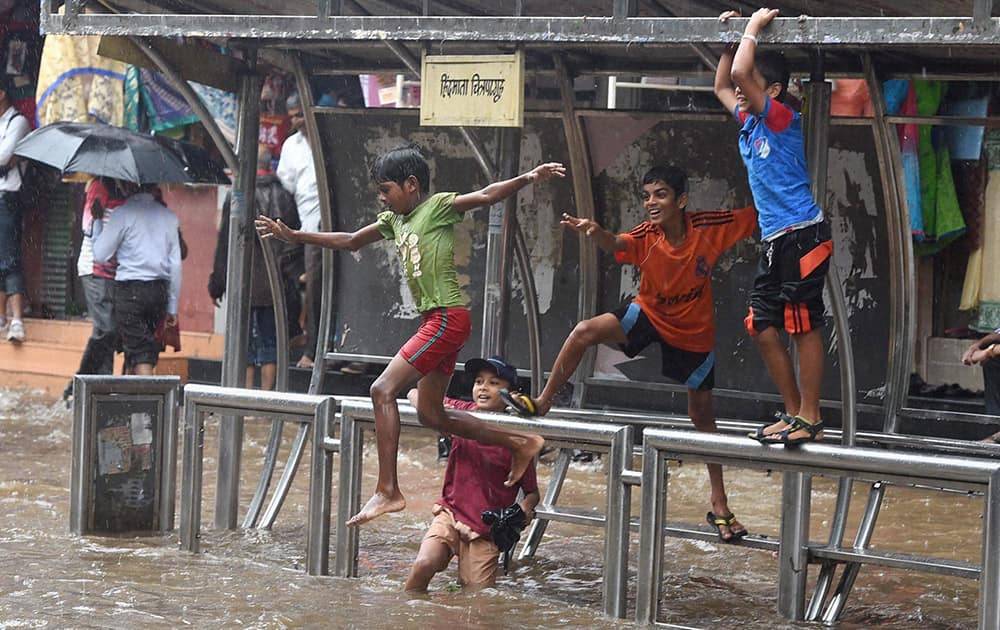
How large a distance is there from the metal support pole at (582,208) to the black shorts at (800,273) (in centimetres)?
201

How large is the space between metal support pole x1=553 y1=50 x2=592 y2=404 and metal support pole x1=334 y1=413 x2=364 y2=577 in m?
1.75

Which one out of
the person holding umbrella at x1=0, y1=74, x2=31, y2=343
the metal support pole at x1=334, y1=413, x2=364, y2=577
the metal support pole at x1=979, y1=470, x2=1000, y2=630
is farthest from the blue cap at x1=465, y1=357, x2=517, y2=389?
the person holding umbrella at x1=0, y1=74, x2=31, y2=343

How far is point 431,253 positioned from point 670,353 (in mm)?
1085

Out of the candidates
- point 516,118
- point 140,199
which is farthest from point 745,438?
point 140,199

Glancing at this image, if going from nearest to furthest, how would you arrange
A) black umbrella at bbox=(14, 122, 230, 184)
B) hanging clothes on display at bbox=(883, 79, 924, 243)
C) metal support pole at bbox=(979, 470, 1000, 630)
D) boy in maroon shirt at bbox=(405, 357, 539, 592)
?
metal support pole at bbox=(979, 470, 1000, 630), boy in maroon shirt at bbox=(405, 357, 539, 592), hanging clothes on display at bbox=(883, 79, 924, 243), black umbrella at bbox=(14, 122, 230, 184)

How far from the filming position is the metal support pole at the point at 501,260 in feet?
23.7

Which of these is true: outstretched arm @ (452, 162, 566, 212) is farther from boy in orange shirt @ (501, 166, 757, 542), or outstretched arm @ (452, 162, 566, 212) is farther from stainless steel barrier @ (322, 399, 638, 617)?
stainless steel barrier @ (322, 399, 638, 617)

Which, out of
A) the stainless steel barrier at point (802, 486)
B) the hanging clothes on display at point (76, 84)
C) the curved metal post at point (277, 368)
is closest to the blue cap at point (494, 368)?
the stainless steel barrier at point (802, 486)

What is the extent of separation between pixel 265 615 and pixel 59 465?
4144mm

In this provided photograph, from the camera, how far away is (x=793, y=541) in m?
5.80

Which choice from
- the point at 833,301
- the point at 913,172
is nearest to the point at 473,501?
the point at 833,301

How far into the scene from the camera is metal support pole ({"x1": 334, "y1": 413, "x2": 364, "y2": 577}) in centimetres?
643

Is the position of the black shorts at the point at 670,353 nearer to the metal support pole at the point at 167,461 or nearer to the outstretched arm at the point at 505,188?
the outstretched arm at the point at 505,188

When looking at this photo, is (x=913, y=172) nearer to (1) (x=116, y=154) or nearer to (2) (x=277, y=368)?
(2) (x=277, y=368)
